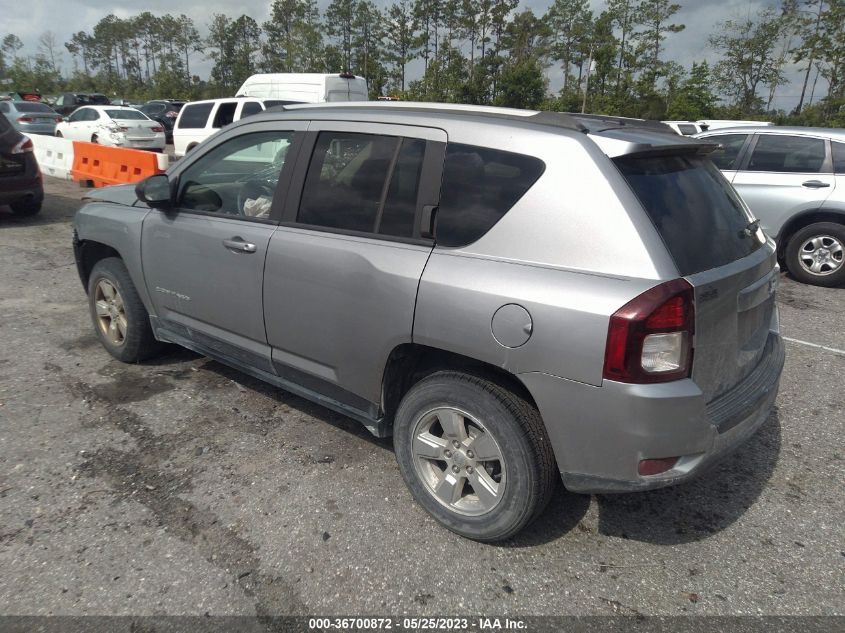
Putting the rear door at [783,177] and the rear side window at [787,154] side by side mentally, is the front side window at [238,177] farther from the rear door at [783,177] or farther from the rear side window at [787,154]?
the rear side window at [787,154]

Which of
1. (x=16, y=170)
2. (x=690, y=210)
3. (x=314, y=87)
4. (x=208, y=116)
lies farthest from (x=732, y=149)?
(x=208, y=116)

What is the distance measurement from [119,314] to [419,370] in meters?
2.67

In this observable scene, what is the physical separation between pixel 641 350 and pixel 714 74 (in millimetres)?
41753

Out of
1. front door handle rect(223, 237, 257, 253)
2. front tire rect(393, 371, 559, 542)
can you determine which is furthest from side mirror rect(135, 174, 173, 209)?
front tire rect(393, 371, 559, 542)

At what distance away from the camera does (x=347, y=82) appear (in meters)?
14.6

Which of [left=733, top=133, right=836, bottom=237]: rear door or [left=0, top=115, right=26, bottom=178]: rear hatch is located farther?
[left=0, top=115, right=26, bottom=178]: rear hatch

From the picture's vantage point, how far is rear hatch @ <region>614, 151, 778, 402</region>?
2258mm

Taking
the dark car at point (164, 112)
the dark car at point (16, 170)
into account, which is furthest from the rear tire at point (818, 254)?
the dark car at point (164, 112)

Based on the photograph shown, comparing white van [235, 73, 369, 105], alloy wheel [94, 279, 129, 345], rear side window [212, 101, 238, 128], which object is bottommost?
alloy wheel [94, 279, 129, 345]

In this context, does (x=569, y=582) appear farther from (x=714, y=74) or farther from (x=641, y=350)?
(x=714, y=74)

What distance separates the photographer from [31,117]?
20.8 metres

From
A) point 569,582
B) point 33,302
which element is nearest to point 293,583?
point 569,582

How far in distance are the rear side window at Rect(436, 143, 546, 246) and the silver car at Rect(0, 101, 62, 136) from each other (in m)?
22.9

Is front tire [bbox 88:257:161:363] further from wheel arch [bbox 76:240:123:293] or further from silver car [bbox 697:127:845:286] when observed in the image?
silver car [bbox 697:127:845:286]
